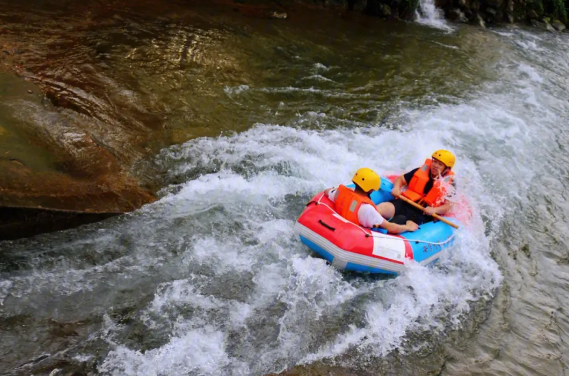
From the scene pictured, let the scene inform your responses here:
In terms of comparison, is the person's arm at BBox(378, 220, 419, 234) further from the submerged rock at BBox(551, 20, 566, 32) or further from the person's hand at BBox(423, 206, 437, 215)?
the submerged rock at BBox(551, 20, 566, 32)

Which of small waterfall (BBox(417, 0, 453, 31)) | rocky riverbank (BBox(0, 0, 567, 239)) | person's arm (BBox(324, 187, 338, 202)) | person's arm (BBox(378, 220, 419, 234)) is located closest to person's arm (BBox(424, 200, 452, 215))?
person's arm (BBox(378, 220, 419, 234))

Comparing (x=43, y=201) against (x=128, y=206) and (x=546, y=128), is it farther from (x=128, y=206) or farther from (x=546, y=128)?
(x=546, y=128)

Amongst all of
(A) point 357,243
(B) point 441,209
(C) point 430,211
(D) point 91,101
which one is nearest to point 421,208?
(C) point 430,211

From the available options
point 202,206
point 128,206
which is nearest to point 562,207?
point 202,206

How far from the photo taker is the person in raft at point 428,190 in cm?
603

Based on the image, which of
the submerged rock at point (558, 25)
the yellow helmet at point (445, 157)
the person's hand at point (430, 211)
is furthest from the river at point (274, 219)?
the submerged rock at point (558, 25)

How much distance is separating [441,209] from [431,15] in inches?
376

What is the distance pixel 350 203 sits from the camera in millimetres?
5328

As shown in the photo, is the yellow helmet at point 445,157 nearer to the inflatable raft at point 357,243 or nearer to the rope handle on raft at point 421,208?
the rope handle on raft at point 421,208

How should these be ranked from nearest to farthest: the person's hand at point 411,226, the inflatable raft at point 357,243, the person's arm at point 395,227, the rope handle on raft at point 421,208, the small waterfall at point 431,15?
1. the inflatable raft at point 357,243
2. the person's arm at point 395,227
3. the person's hand at point 411,226
4. the rope handle on raft at point 421,208
5. the small waterfall at point 431,15

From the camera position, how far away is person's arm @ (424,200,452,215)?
597 centimetres

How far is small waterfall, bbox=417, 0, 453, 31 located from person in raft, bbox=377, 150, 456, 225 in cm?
842

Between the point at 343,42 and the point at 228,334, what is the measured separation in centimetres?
821

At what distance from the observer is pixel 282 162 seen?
6660mm
